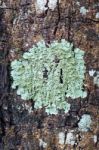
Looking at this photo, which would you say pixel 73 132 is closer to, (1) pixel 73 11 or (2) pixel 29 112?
(2) pixel 29 112

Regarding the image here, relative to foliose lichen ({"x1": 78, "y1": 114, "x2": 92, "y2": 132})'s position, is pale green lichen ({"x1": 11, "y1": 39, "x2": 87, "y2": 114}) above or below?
above

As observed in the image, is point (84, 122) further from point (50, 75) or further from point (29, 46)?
point (29, 46)

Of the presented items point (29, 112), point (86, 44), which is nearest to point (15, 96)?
point (29, 112)

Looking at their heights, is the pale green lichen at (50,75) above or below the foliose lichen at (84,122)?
above

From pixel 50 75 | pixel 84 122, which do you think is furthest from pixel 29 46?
pixel 84 122
